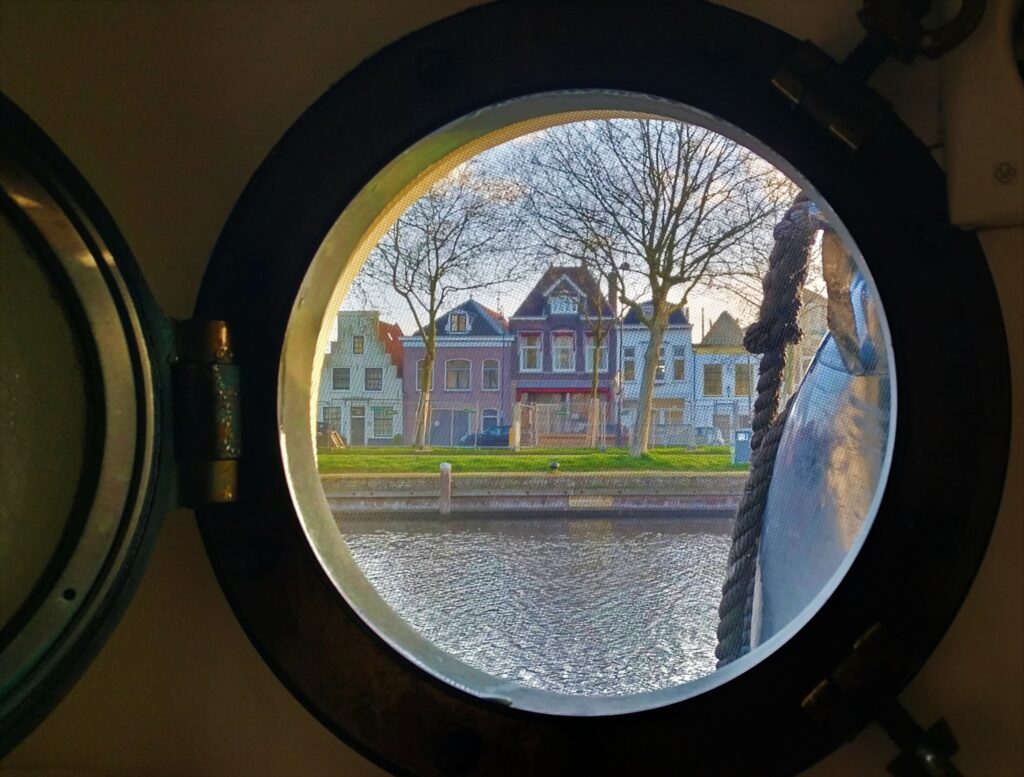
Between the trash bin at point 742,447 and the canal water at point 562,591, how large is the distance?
0.07m

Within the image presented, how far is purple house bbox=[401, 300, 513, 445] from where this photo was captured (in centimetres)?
88

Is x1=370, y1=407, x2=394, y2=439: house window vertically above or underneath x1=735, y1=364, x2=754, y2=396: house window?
underneath

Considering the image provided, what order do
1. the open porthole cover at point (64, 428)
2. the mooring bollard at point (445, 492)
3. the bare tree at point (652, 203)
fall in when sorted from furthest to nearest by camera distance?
the mooring bollard at point (445, 492)
the bare tree at point (652, 203)
the open porthole cover at point (64, 428)

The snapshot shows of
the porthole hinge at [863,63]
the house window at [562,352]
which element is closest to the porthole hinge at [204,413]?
the house window at [562,352]

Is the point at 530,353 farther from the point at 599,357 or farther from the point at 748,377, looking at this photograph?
the point at 748,377

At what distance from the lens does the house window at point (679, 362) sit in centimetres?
87


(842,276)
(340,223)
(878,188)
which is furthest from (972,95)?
(340,223)

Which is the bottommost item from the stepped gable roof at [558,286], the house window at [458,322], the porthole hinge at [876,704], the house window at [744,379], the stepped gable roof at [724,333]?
the porthole hinge at [876,704]

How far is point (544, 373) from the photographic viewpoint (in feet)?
2.90

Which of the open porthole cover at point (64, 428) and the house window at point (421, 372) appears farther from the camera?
the house window at point (421, 372)

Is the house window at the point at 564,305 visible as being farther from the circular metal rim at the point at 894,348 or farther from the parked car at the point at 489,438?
the circular metal rim at the point at 894,348

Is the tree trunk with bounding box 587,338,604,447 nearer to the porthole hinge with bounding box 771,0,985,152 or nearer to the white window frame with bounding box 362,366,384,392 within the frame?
the white window frame with bounding box 362,366,384,392

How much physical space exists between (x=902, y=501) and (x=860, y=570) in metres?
0.06

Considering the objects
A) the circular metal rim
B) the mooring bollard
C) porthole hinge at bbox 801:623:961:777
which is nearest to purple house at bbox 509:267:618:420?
the mooring bollard
